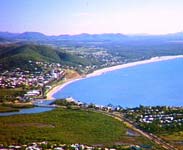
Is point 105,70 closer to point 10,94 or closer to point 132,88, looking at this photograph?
point 132,88

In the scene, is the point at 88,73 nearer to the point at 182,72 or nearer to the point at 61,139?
the point at 182,72

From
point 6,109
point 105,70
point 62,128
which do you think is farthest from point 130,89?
point 62,128

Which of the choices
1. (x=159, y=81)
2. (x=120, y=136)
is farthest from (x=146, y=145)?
(x=159, y=81)

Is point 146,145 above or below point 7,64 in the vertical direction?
below

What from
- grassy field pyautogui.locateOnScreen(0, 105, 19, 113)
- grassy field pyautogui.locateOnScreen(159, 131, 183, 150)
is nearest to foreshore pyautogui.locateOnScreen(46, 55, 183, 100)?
grassy field pyautogui.locateOnScreen(0, 105, 19, 113)

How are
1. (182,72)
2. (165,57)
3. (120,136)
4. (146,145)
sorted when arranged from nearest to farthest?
1. (146,145)
2. (120,136)
3. (182,72)
4. (165,57)

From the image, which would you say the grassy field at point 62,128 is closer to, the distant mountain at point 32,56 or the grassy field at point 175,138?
the grassy field at point 175,138
